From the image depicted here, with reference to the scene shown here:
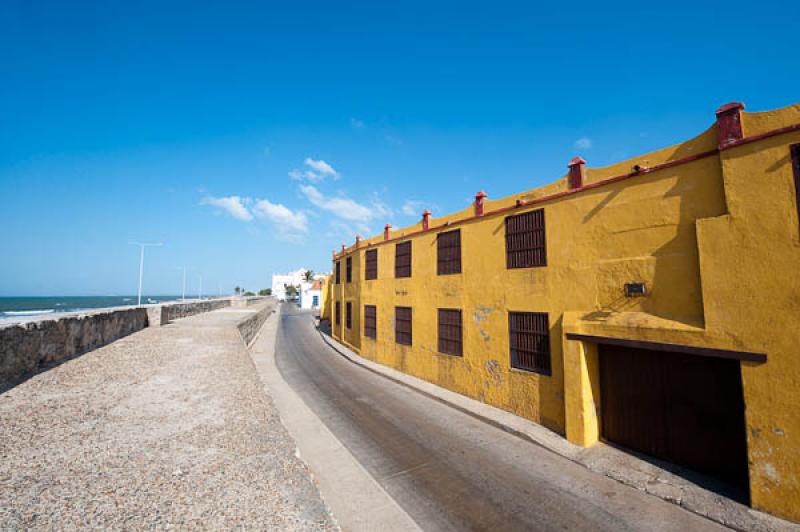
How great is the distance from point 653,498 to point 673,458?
71.6 inches

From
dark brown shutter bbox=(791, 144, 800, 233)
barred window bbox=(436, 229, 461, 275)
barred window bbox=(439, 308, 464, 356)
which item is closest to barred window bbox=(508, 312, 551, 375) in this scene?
barred window bbox=(439, 308, 464, 356)

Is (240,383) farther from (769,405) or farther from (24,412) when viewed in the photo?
(769,405)

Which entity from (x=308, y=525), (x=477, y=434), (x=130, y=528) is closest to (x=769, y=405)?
(x=477, y=434)

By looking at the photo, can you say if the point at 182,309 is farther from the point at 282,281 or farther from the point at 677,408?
the point at 282,281

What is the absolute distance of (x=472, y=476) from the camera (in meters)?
8.07

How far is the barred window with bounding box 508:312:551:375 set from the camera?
10.8 m

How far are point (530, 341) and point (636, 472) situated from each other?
425 cm

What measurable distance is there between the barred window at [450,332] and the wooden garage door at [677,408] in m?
5.57

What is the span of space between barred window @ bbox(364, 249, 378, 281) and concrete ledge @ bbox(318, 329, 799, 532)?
967 cm

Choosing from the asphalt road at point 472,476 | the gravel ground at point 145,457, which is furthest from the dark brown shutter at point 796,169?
the gravel ground at point 145,457

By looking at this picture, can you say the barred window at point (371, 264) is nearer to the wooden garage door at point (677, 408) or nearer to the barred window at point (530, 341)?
the barred window at point (530, 341)

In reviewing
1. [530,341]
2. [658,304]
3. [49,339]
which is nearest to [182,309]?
[49,339]

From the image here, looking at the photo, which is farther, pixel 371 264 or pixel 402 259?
pixel 371 264

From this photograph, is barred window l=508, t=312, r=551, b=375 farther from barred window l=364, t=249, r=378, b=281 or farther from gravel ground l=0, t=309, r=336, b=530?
barred window l=364, t=249, r=378, b=281
